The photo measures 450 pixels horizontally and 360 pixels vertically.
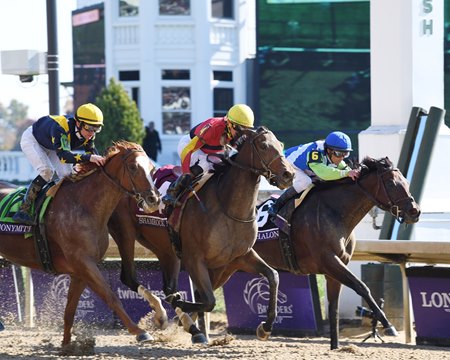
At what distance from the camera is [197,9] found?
1275 inches

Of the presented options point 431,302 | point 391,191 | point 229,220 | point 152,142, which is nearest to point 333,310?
point 431,302

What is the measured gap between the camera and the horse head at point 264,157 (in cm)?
874

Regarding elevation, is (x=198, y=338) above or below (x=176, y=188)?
below

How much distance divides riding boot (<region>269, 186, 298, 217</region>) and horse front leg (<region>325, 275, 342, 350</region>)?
0.79 m

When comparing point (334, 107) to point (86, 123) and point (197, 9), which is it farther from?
point (86, 123)

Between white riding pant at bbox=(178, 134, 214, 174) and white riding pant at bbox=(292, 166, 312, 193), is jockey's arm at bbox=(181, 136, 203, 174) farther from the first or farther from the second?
white riding pant at bbox=(292, 166, 312, 193)

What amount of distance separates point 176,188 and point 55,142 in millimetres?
959

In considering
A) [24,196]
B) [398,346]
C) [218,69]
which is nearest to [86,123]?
[24,196]

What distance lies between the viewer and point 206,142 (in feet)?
30.9

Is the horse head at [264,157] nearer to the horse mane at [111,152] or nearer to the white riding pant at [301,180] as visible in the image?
the horse mane at [111,152]

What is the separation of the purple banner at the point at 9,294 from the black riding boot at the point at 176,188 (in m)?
3.14

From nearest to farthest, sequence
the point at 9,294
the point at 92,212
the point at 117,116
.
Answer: the point at 92,212 < the point at 9,294 < the point at 117,116

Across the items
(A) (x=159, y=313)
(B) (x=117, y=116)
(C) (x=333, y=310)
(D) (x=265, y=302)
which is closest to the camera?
(A) (x=159, y=313)

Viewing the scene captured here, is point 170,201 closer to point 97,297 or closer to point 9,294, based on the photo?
point 97,297
